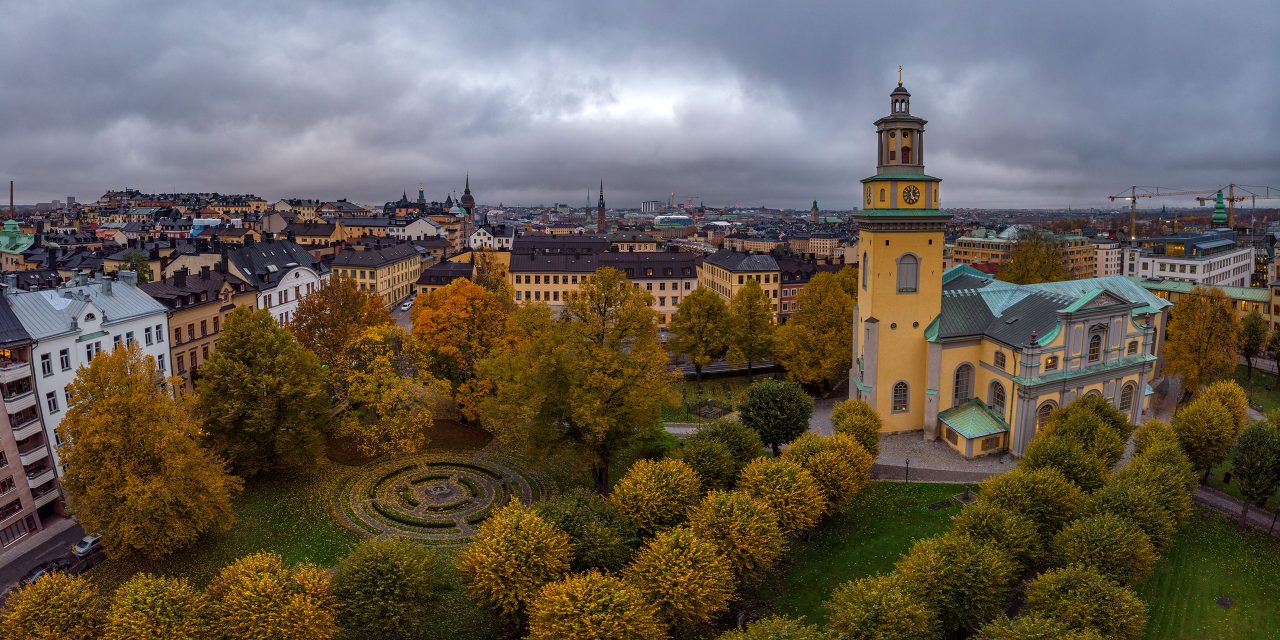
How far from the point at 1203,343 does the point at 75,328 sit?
84287mm

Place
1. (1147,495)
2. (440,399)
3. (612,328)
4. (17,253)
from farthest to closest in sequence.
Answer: (17,253) → (440,399) → (612,328) → (1147,495)

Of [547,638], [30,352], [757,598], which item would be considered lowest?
[757,598]

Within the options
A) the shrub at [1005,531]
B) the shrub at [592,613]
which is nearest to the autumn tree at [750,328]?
the shrub at [1005,531]

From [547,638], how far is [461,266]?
337 ft

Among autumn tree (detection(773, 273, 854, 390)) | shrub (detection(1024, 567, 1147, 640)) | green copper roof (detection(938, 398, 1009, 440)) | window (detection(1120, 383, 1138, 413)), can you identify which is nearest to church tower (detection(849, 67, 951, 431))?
green copper roof (detection(938, 398, 1009, 440))

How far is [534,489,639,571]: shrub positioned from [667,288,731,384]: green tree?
38362 mm

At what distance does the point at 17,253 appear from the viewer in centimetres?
11550

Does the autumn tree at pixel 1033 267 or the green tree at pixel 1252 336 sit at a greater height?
the autumn tree at pixel 1033 267

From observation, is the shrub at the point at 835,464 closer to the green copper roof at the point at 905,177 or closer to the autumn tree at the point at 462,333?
the green copper roof at the point at 905,177

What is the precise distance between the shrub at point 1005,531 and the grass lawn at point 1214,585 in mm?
5708

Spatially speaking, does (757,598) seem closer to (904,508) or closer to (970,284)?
(904,508)

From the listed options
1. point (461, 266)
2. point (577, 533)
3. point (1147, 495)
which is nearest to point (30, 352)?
point (577, 533)

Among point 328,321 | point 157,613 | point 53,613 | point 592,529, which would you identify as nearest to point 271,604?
point 157,613

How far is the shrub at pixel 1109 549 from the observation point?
30969 millimetres
